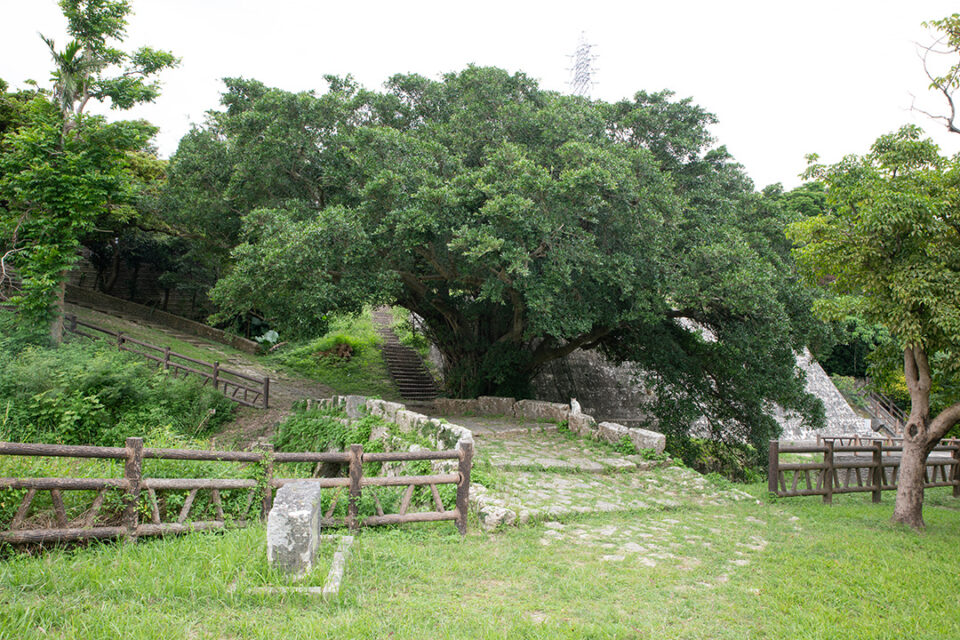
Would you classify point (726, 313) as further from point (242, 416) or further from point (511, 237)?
point (242, 416)

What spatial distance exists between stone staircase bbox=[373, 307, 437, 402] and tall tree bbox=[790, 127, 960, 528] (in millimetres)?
15081

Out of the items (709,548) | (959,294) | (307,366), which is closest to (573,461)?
(709,548)

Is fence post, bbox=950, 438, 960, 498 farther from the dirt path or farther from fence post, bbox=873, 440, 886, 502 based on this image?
the dirt path

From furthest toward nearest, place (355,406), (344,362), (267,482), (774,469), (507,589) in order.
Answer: (344,362), (355,406), (774,469), (267,482), (507,589)

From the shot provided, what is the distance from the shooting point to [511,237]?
39.2ft

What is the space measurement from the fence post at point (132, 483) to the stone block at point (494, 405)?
11.0 metres

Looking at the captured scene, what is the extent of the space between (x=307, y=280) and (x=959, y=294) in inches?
432

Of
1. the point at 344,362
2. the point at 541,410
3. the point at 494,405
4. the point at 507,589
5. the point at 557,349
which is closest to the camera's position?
the point at 507,589

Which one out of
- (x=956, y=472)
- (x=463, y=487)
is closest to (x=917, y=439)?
(x=956, y=472)

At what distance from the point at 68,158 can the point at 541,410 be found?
14553mm

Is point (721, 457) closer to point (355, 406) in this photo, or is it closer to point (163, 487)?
point (355, 406)

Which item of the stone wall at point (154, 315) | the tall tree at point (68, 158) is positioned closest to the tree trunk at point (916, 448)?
the tall tree at point (68, 158)

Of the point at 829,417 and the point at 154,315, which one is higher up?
A: the point at 154,315

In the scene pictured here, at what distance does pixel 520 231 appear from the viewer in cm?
1163
